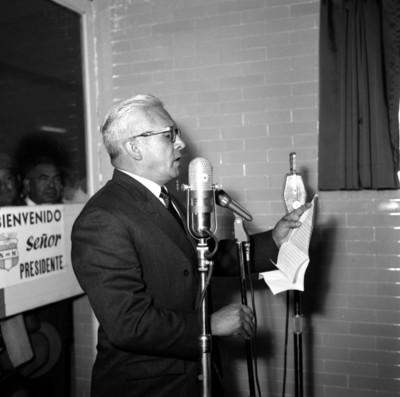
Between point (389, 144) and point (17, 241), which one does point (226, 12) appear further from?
point (17, 241)

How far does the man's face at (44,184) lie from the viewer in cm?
284

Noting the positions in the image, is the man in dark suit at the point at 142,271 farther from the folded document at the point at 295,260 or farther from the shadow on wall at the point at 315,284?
the shadow on wall at the point at 315,284

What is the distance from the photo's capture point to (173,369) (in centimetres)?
175

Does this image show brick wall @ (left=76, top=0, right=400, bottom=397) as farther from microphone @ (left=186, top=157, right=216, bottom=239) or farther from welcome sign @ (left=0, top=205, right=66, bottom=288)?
microphone @ (left=186, top=157, right=216, bottom=239)

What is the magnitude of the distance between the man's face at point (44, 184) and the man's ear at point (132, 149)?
1141 mm

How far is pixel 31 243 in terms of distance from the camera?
9.11ft

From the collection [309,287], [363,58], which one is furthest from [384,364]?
[363,58]

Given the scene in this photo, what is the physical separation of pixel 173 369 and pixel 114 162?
33.1 inches

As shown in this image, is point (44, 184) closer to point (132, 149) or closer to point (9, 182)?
point (9, 182)

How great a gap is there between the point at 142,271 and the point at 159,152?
0.48 meters

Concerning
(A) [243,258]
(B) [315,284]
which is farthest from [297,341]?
(B) [315,284]

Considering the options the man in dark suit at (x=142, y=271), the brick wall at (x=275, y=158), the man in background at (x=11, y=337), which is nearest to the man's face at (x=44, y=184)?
the man in background at (x=11, y=337)

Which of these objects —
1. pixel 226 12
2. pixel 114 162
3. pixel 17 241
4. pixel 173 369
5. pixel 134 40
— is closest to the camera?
pixel 173 369

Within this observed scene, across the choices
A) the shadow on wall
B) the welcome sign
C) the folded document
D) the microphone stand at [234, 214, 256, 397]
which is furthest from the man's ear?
the shadow on wall
